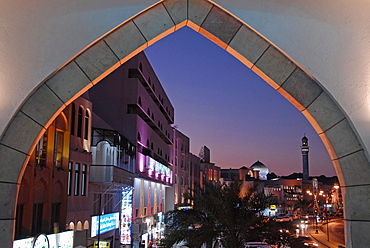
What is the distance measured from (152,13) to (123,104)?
28.9m

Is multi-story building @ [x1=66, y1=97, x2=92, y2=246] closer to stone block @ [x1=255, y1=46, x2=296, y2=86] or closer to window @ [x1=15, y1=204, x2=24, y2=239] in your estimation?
window @ [x1=15, y1=204, x2=24, y2=239]

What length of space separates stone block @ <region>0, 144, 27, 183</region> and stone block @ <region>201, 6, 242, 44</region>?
168 inches

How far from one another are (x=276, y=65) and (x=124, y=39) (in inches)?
117

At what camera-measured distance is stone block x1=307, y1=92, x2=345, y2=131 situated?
26.6 ft

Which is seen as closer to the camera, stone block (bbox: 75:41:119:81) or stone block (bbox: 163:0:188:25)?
stone block (bbox: 75:41:119:81)

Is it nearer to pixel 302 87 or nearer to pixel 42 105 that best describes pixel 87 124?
pixel 42 105

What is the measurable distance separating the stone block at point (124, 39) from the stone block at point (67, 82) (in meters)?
0.80

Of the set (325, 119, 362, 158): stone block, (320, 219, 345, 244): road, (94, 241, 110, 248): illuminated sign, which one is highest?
(325, 119, 362, 158): stone block

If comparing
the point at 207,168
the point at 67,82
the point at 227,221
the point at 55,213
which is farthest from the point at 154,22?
the point at 207,168

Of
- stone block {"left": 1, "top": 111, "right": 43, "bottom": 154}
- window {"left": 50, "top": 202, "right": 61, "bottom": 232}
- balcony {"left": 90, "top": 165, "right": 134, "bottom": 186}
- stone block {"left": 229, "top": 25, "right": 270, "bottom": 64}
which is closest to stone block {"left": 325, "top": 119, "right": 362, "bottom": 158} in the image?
stone block {"left": 229, "top": 25, "right": 270, "bottom": 64}

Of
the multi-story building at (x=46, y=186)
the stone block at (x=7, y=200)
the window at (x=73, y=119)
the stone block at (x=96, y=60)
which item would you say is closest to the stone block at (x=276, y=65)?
the stone block at (x=96, y=60)

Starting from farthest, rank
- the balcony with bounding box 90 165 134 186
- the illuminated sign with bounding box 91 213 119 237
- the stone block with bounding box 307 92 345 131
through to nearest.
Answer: the balcony with bounding box 90 165 134 186 < the illuminated sign with bounding box 91 213 119 237 < the stone block with bounding box 307 92 345 131

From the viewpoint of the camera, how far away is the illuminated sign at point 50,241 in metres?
14.2

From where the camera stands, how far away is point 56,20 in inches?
316
